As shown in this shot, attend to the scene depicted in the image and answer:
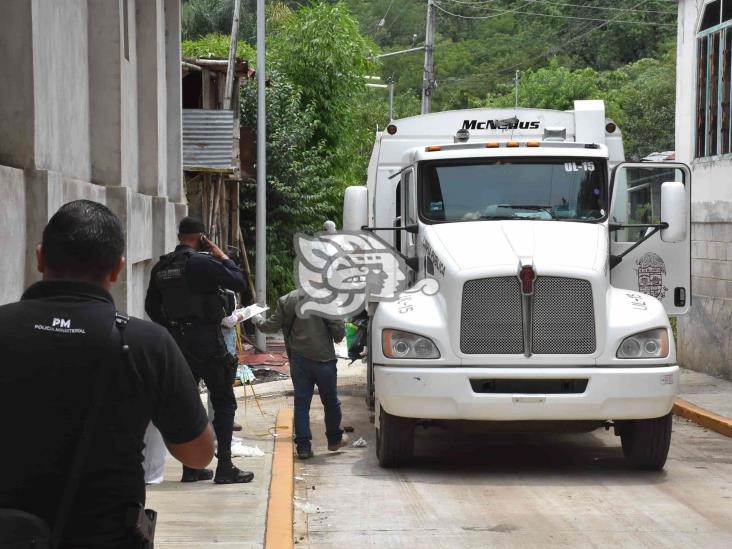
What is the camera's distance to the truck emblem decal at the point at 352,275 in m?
11.4

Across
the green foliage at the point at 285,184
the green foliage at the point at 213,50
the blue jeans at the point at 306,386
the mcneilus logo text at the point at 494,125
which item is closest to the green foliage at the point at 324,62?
the green foliage at the point at 213,50

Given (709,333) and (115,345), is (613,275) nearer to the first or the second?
(709,333)

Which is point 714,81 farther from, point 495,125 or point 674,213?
point 674,213

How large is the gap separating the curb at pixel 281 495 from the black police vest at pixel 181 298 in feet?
4.44

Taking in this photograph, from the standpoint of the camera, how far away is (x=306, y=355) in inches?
432

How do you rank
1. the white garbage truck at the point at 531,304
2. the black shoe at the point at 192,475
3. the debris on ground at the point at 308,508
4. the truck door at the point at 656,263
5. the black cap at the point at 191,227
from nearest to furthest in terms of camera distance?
the debris on ground at the point at 308,508
the black cap at the point at 191,227
the black shoe at the point at 192,475
the white garbage truck at the point at 531,304
the truck door at the point at 656,263

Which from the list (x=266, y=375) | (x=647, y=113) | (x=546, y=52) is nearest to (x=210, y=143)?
(x=266, y=375)

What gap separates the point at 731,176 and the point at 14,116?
448 inches

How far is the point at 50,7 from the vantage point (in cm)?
Result: 827

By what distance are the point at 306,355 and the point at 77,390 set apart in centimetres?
764

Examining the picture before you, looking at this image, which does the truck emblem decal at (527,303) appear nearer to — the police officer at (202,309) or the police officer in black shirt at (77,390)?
the police officer at (202,309)

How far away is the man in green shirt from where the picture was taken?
10945mm

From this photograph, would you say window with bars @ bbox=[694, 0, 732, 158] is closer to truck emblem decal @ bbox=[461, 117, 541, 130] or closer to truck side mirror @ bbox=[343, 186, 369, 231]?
truck emblem decal @ bbox=[461, 117, 541, 130]

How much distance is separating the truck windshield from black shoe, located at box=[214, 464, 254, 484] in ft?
10.7
